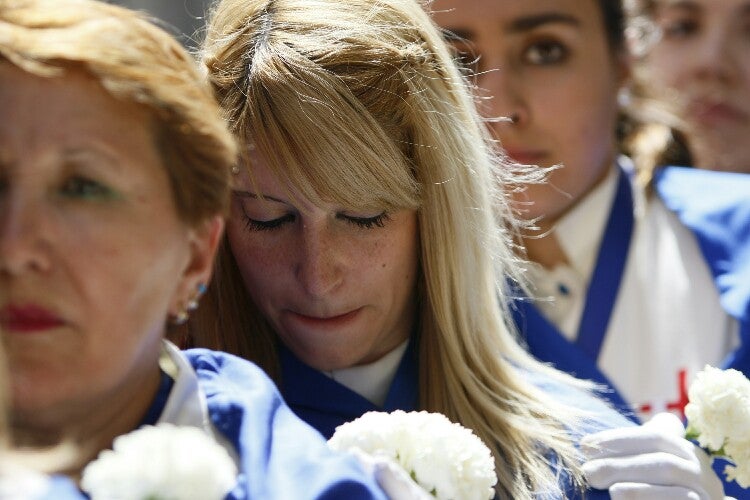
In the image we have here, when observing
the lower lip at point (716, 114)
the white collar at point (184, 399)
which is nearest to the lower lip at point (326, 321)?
the white collar at point (184, 399)

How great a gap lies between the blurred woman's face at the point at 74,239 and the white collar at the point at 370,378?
2.21 ft

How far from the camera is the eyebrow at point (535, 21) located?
2.93 metres

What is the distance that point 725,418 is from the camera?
186 cm

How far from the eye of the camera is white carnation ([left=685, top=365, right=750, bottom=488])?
6.09 feet

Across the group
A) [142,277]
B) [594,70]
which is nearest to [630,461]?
[142,277]

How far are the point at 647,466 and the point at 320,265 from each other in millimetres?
538

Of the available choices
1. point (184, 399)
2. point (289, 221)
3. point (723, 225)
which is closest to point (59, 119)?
point (184, 399)

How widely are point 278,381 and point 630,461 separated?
541 mm

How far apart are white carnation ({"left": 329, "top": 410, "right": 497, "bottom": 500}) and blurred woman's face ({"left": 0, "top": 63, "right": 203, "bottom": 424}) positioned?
322mm

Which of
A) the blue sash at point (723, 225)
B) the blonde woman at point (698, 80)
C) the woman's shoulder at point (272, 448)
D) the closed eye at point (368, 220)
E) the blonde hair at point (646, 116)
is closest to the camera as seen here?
the woman's shoulder at point (272, 448)

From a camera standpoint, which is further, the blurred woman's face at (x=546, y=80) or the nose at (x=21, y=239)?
the blurred woman's face at (x=546, y=80)

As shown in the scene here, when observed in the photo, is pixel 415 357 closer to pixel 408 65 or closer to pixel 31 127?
pixel 408 65

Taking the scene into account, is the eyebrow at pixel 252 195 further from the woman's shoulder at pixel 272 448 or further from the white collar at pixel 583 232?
A: the white collar at pixel 583 232

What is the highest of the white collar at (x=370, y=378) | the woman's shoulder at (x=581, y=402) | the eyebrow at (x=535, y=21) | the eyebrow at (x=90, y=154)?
the eyebrow at (x=90, y=154)
